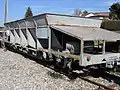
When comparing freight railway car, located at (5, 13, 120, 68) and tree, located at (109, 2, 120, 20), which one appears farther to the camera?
tree, located at (109, 2, 120, 20)

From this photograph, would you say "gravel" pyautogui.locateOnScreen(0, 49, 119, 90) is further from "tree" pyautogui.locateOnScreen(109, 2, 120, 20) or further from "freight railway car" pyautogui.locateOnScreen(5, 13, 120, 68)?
"tree" pyautogui.locateOnScreen(109, 2, 120, 20)

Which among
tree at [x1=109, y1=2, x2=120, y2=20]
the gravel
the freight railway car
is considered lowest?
the gravel

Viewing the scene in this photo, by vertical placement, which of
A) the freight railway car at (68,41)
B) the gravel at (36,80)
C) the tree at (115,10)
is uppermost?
the tree at (115,10)

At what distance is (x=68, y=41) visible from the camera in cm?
1127

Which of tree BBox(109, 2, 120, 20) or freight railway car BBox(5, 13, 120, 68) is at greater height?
tree BBox(109, 2, 120, 20)

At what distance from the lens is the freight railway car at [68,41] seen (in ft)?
30.3

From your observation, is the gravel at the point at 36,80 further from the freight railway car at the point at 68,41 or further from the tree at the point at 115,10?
the tree at the point at 115,10

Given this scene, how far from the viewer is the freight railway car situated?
9227 mm

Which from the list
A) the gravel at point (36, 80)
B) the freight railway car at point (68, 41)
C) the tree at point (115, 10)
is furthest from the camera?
the tree at point (115, 10)

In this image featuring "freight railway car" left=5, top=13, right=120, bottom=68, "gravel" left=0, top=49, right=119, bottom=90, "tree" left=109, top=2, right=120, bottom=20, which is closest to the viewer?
"gravel" left=0, top=49, right=119, bottom=90

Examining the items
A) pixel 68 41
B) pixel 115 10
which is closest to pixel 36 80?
pixel 68 41

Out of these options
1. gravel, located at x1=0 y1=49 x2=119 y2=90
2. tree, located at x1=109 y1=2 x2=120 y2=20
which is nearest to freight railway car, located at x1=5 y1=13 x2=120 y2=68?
gravel, located at x1=0 y1=49 x2=119 y2=90

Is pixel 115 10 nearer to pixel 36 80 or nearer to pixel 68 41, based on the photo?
pixel 68 41

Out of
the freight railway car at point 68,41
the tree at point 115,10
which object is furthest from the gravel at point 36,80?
the tree at point 115,10
